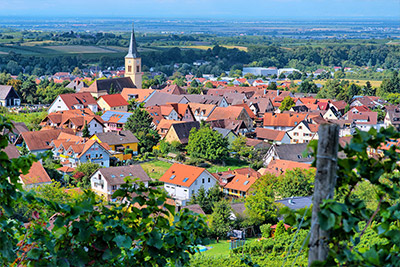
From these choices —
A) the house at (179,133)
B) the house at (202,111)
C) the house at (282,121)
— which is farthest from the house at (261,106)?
the house at (179,133)

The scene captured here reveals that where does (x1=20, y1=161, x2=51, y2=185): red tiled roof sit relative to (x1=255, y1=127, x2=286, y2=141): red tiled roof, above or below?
above

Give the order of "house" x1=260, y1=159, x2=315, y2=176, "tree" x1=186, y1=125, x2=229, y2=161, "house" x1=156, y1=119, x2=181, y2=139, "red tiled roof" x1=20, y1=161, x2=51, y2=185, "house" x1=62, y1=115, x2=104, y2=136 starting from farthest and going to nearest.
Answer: "house" x1=156, y1=119, x2=181, y2=139 < "house" x1=62, y1=115, x2=104, y2=136 < "tree" x1=186, y1=125, x2=229, y2=161 < "house" x1=260, y1=159, x2=315, y2=176 < "red tiled roof" x1=20, y1=161, x2=51, y2=185

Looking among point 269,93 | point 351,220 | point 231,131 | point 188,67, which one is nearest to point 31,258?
point 351,220

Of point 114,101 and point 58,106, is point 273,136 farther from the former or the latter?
point 58,106

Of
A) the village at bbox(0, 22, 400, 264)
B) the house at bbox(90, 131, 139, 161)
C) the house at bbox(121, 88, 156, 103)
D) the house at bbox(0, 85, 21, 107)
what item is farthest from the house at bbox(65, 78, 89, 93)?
the house at bbox(90, 131, 139, 161)

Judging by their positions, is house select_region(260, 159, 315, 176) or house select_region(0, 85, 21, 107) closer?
house select_region(260, 159, 315, 176)

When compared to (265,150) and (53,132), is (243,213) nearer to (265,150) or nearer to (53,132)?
(265,150)

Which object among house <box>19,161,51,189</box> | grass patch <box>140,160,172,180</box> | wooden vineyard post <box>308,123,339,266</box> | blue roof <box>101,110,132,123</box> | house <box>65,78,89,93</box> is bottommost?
house <box>65,78,89,93</box>

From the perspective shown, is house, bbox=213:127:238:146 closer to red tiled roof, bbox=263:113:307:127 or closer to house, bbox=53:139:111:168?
red tiled roof, bbox=263:113:307:127
